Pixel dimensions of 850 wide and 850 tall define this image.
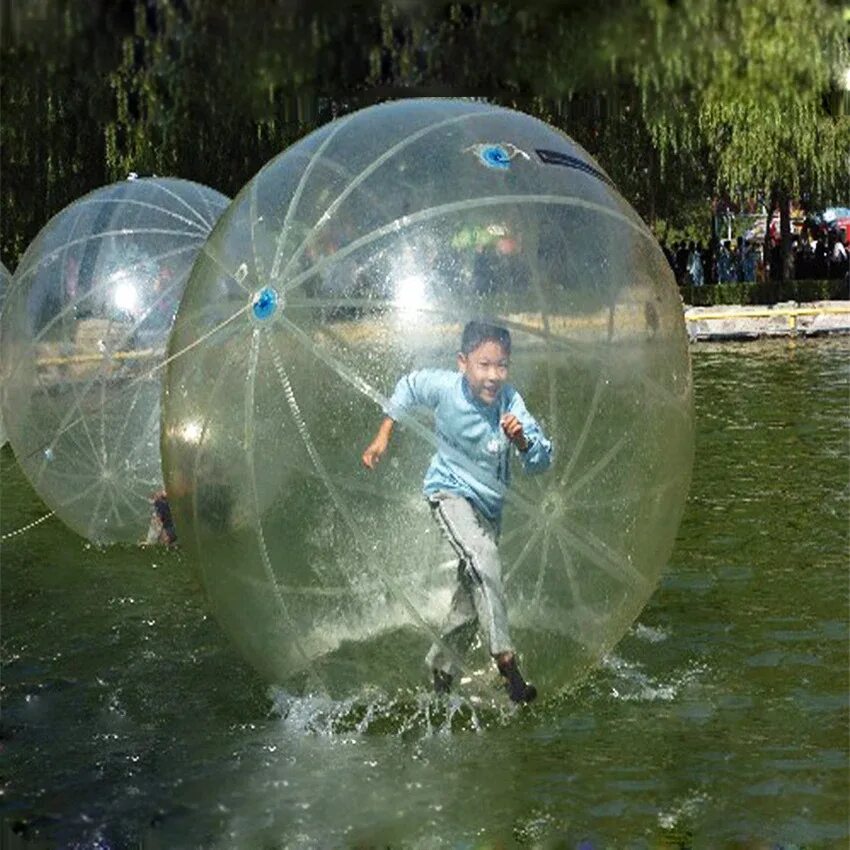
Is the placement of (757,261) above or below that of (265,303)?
above

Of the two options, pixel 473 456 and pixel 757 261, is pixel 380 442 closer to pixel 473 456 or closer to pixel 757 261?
pixel 473 456

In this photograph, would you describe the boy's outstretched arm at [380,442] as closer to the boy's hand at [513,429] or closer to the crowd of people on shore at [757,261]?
the boy's hand at [513,429]

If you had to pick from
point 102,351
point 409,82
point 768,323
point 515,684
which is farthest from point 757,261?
point 515,684

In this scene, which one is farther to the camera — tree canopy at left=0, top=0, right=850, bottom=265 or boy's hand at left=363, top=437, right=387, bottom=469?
tree canopy at left=0, top=0, right=850, bottom=265

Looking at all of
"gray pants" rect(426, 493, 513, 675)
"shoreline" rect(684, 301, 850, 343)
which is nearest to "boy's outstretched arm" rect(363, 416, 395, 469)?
"gray pants" rect(426, 493, 513, 675)

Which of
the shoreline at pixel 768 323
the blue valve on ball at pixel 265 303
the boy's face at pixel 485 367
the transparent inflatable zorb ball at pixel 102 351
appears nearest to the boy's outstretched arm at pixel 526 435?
the boy's face at pixel 485 367

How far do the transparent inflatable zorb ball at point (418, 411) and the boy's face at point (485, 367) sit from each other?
1cm

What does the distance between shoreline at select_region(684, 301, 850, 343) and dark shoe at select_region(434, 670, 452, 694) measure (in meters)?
20.2

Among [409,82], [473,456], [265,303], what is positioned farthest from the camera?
[409,82]

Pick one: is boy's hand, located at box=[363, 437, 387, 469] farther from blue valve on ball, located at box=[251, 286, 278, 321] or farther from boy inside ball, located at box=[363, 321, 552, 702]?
blue valve on ball, located at box=[251, 286, 278, 321]

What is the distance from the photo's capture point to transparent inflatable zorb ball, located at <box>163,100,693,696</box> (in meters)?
6.08

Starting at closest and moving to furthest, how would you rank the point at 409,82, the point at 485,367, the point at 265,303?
the point at 485,367
the point at 265,303
the point at 409,82

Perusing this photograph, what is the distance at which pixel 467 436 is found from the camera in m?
6.10

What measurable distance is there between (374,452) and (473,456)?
1.14 ft
